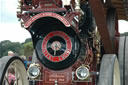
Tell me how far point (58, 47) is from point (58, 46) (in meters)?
0.02

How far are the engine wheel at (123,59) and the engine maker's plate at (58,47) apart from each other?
1441 millimetres

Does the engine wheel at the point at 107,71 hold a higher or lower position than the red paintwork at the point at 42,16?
lower

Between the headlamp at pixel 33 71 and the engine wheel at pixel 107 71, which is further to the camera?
the headlamp at pixel 33 71

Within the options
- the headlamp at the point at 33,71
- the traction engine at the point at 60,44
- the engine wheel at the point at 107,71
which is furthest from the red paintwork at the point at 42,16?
the engine wheel at the point at 107,71

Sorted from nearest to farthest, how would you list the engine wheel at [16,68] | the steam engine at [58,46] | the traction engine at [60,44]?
the engine wheel at [16,68] → the traction engine at [60,44] → the steam engine at [58,46]

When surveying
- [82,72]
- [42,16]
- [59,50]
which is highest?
[42,16]

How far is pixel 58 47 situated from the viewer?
500cm

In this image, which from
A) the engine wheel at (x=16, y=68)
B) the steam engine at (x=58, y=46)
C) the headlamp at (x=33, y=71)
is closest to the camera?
the engine wheel at (x=16, y=68)

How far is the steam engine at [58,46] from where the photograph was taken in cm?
479

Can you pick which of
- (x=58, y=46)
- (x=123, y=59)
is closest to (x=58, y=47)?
(x=58, y=46)

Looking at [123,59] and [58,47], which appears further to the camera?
[123,59]

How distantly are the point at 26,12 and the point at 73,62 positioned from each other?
1.11 m

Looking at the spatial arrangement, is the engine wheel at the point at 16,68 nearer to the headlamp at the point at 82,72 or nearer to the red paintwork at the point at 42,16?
the red paintwork at the point at 42,16

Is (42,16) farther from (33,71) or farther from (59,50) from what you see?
(33,71)
